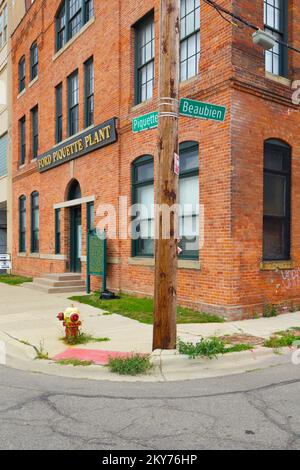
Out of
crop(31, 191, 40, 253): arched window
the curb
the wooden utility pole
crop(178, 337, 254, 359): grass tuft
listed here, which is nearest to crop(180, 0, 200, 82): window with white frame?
the wooden utility pole

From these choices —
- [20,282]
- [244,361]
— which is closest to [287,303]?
[244,361]

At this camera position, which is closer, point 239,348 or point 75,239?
point 239,348

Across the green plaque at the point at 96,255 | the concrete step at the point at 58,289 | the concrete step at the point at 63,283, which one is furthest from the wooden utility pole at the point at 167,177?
the concrete step at the point at 63,283

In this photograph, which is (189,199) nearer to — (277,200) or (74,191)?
(277,200)

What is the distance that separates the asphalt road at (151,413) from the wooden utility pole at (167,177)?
45.1 inches

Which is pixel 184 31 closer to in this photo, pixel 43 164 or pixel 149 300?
pixel 149 300

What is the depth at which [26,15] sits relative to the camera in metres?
21.8

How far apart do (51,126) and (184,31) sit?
8.57 meters

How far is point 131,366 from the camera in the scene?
6.38 m

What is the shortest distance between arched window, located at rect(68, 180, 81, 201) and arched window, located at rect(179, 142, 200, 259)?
6.32 meters

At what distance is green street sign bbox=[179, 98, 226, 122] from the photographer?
278 inches

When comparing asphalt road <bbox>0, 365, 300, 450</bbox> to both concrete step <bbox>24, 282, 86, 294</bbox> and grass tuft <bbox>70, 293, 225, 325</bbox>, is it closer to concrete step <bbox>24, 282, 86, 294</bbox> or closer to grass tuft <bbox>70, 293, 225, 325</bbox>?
grass tuft <bbox>70, 293, 225, 325</bbox>

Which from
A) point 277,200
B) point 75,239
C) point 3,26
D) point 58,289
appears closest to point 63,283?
point 58,289

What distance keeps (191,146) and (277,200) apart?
247 centimetres
